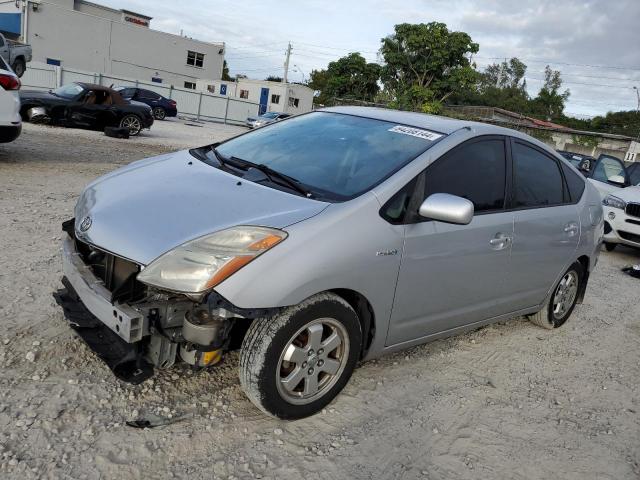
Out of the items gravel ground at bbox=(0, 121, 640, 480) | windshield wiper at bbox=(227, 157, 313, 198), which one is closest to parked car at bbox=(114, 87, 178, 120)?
gravel ground at bbox=(0, 121, 640, 480)

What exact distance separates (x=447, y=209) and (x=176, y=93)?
3217 centimetres

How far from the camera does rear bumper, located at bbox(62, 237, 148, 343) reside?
8.45 ft

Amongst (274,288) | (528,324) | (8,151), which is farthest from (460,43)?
(274,288)

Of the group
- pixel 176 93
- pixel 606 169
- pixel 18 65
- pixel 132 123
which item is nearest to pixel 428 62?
pixel 176 93

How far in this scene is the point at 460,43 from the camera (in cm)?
4109

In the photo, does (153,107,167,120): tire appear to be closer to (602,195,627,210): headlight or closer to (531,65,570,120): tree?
(602,195,627,210): headlight

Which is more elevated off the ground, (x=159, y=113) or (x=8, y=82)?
(x=8, y=82)

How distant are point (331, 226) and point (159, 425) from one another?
130 cm

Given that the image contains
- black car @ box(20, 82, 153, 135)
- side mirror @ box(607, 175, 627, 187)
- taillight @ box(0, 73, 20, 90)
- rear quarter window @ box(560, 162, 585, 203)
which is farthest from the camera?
black car @ box(20, 82, 153, 135)

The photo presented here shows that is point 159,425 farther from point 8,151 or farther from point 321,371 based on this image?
point 8,151

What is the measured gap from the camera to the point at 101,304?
2732 mm

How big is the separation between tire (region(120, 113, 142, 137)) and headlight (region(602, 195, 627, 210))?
12.5 m

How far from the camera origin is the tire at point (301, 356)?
2.72 meters

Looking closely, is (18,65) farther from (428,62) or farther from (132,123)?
(428,62)
